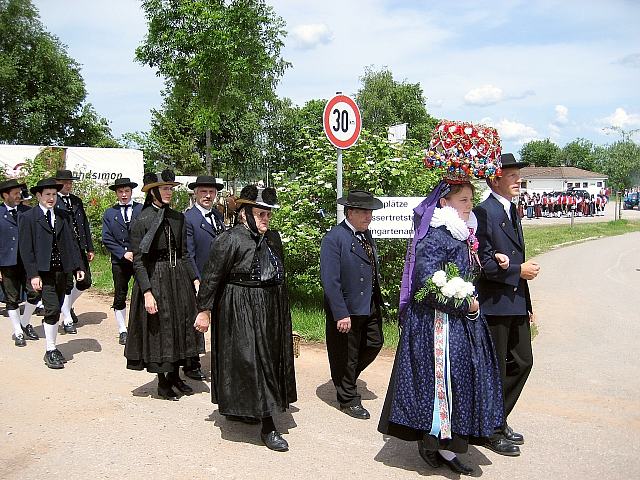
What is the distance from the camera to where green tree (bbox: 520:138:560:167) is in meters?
118

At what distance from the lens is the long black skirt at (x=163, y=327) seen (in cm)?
595

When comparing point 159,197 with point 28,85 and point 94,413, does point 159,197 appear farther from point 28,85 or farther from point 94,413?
point 28,85

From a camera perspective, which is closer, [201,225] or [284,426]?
[284,426]

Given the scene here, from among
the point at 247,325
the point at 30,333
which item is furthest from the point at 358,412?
the point at 30,333

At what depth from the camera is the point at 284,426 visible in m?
5.36

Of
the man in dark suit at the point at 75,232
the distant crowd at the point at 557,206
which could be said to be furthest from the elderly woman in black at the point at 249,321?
the distant crowd at the point at 557,206

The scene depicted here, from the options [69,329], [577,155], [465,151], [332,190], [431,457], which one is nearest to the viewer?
[465,151]

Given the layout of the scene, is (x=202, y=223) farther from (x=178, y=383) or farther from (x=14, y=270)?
(x=14, y=270)

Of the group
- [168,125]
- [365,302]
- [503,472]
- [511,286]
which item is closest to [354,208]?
[365,302]

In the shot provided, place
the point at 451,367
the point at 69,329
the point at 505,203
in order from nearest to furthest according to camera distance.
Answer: the point at 451,367 → the point at 505,203 → the point at 69,329

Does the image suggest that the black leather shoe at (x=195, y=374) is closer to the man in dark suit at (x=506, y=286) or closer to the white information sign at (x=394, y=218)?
the white information sign at (x=394, y=218)

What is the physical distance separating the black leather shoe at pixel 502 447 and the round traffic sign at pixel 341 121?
12.6ft

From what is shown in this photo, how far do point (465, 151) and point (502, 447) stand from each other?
2278mm

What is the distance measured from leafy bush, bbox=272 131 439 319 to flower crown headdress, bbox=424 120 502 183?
13.3ft
